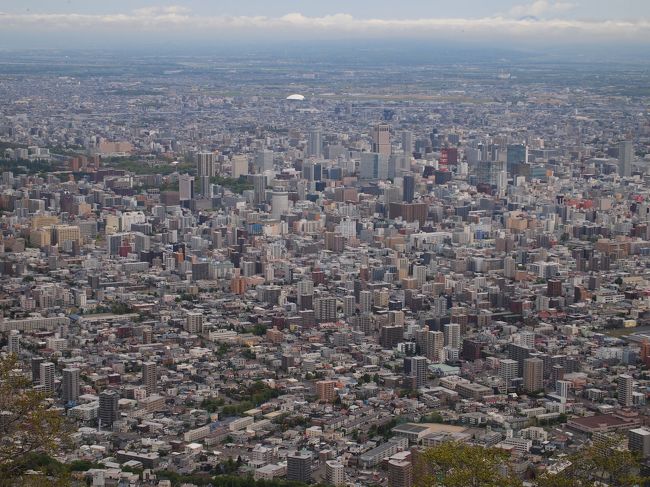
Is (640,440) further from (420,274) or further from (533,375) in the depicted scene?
(420,274)

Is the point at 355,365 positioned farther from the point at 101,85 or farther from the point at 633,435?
the point at 101,85

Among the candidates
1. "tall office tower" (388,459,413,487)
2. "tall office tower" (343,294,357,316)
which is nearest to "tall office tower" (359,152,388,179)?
"tall office tower" (343,294,357,316)

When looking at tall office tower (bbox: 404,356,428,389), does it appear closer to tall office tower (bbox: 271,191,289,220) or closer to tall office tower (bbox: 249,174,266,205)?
tall office tower (bbox: 271,191,289,220)

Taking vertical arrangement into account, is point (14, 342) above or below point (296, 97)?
above

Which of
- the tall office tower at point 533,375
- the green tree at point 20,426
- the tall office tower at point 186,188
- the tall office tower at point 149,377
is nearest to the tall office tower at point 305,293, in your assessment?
the tall office tower at point 149,377

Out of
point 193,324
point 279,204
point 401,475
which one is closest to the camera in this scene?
point 401,475

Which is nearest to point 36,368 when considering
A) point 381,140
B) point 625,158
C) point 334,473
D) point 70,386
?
point 70,386
